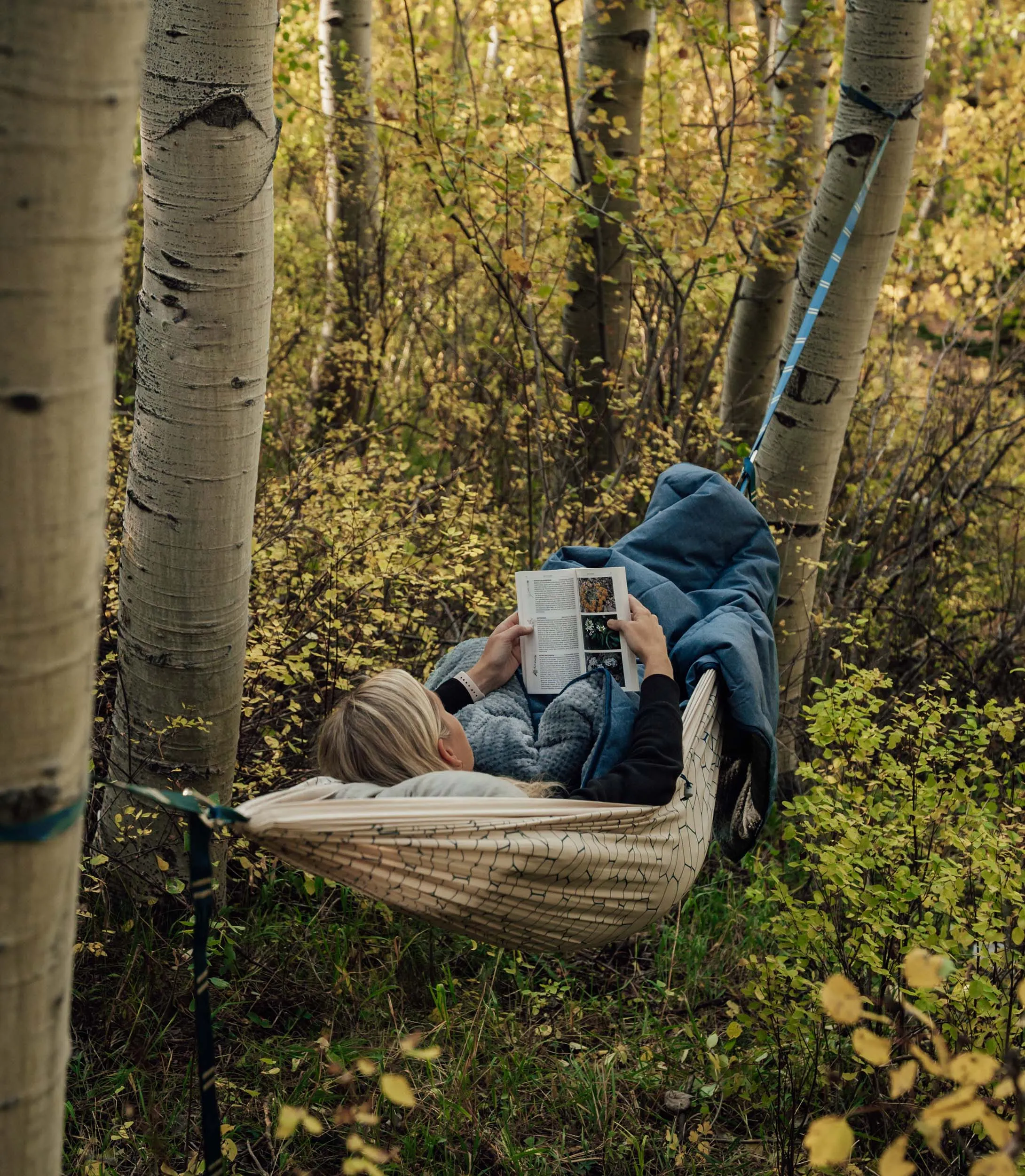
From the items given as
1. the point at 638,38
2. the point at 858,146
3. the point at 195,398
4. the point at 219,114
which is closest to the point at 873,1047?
the point at 195,398

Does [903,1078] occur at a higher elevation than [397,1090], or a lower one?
higher

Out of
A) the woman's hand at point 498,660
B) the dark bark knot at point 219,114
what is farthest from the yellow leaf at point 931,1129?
the dark bark knot at point 219,114

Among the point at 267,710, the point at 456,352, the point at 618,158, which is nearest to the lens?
the point at 267,710

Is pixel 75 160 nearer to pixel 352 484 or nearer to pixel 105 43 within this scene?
pixel 105 43

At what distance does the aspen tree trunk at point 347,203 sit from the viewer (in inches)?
195

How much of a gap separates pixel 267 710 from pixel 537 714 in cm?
78

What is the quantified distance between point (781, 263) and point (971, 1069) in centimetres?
328

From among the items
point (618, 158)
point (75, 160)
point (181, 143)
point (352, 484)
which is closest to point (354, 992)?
point (352, 484)

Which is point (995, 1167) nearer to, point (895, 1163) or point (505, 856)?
point (895, 1163)

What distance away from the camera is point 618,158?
13.3 feet

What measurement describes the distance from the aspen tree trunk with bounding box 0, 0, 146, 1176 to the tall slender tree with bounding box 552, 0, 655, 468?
2895 mm

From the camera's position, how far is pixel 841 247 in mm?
2824

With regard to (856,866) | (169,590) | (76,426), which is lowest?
(856,866)

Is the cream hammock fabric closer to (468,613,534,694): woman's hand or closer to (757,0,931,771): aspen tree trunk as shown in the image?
(468,613,534,694): woman's hand
